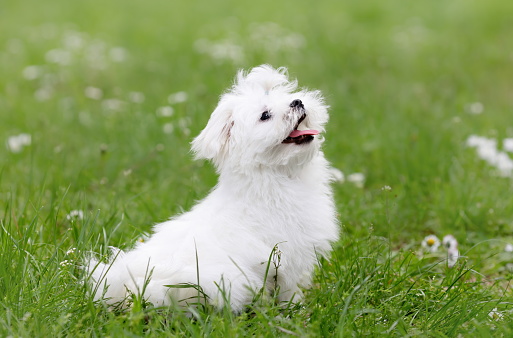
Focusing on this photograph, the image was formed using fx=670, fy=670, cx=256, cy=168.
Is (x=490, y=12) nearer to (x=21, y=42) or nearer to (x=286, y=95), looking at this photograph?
(x=21, y=42)

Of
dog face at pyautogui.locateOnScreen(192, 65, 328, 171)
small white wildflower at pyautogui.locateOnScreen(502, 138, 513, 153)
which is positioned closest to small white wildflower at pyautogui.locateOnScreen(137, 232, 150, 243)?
dog face at pyautogui.locateOnScreen(192, 65, 328, 171)

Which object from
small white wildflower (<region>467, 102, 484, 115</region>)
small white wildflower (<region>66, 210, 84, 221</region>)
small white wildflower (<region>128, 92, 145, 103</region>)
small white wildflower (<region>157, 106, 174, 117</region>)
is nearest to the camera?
small white wildflower (<region>66, 210, 84, 221</region>)

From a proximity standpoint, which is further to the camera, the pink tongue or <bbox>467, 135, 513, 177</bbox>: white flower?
<bbox>467, 135, 513, 177</bbox>: white flower

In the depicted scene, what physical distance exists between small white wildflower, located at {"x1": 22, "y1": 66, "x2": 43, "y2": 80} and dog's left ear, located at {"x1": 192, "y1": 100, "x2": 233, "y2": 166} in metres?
5.41

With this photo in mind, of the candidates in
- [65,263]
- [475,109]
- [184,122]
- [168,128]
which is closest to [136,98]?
[168,128]

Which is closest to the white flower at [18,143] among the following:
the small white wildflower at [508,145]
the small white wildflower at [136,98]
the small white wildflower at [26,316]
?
the small white wildflower at [136,98]

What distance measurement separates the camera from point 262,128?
3.02 meters

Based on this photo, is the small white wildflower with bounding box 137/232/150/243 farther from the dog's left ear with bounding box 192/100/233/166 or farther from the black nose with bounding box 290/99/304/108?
the black nose with bounding box 290/99/304/108

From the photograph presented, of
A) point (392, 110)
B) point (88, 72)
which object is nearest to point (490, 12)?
point (392, 110)

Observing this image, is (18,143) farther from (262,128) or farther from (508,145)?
(508,145)

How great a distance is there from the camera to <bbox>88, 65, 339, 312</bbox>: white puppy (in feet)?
9.54

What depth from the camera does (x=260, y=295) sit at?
2930mm

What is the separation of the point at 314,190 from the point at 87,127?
139 inches

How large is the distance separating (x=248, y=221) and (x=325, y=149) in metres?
2.40
